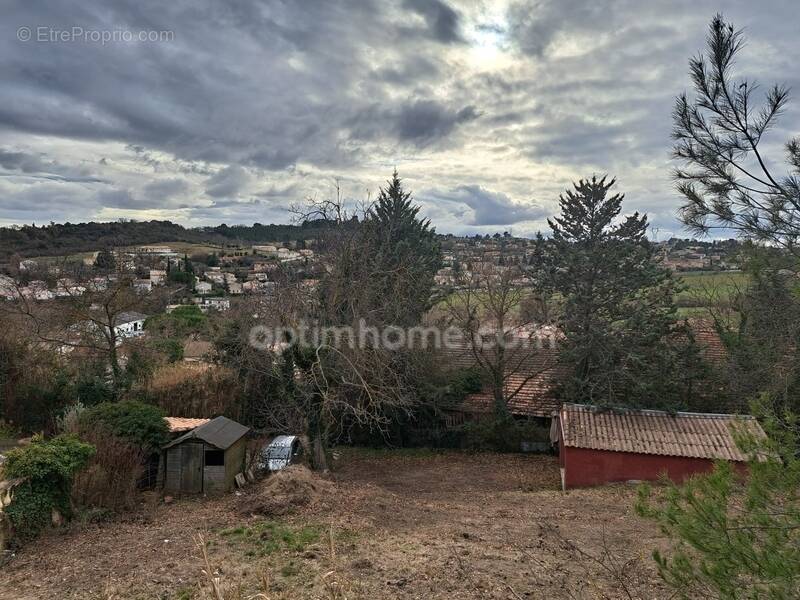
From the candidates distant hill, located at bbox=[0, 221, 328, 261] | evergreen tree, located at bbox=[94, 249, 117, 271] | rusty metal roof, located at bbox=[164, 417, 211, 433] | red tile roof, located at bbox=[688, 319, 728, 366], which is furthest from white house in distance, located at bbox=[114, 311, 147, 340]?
red tile roof, located at bbox=[688, 319, 728, 366]

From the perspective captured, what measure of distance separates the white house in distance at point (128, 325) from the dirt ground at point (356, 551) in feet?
31.9

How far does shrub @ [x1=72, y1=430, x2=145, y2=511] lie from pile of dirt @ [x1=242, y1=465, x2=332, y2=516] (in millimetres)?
2268

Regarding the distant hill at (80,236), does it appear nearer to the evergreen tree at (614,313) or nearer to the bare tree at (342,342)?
the bare tree at (342,342)

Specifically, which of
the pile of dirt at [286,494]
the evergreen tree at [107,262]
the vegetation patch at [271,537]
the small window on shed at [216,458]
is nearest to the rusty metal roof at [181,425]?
the small window on shed at [216,458]

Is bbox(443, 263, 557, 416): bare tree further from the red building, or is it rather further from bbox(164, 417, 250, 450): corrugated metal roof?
bbox(164, 417, 250, 450): corrugated metal roof

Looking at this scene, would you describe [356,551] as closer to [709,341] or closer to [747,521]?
[747,521]

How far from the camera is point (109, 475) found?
9312 mm

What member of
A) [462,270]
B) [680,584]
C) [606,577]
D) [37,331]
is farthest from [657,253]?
[37,331]

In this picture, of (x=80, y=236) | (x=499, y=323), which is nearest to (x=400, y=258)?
(x=499, y=323)

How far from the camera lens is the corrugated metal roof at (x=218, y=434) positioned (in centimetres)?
1074

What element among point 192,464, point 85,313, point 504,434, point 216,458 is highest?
point 85,313

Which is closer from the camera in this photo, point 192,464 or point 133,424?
point 133,424

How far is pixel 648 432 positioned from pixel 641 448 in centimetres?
107

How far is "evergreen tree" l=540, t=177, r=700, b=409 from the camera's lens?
16.8 metres
